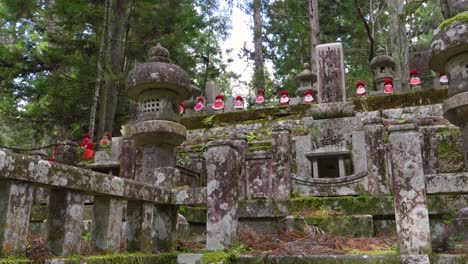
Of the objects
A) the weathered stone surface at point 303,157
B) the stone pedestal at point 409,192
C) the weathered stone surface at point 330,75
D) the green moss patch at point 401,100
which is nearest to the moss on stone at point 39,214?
the weathered stone surface at point 303,157

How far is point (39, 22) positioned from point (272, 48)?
589 inches

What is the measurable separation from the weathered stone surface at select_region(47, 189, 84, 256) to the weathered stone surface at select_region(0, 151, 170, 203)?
0.11 meters

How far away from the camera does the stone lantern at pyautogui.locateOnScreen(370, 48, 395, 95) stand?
15.9 meters

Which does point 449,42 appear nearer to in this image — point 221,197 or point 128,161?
point 221,197

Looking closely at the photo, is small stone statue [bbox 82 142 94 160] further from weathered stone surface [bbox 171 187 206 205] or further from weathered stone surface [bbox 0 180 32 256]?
weathered stone surface [bbox 0 180 32 256]

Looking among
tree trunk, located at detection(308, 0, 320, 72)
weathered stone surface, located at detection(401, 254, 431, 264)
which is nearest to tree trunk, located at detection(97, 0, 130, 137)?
tree trunk, located at detection(308, 0, 320, 72)

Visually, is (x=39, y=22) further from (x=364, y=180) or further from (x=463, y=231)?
(x=463, y=231)

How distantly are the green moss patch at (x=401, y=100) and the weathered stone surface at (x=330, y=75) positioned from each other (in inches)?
166

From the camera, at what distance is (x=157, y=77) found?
23.2 ft

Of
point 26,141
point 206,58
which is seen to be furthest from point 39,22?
point 26,141

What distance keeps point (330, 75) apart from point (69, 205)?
24.6 ft

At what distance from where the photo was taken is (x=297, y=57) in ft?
80.6

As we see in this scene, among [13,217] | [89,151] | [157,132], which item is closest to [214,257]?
[13,217]

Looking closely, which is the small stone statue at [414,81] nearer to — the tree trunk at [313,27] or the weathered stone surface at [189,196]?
the tree trunk at [313,27]
